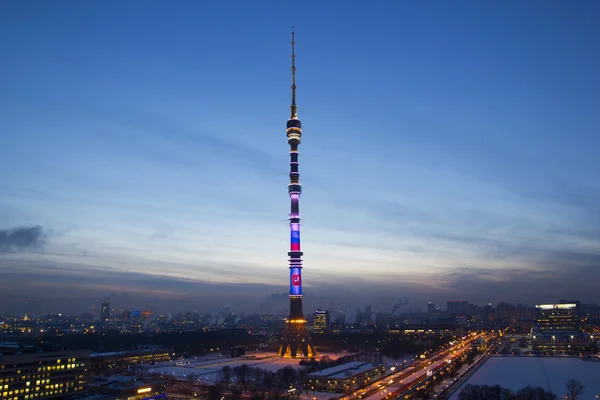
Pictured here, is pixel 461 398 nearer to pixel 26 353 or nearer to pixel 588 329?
pixel 26 353

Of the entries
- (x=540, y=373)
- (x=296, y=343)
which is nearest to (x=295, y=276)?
(x=296, y=343)

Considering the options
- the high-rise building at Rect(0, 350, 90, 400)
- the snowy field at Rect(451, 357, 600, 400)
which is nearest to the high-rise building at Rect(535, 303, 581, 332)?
the snowy field at Rect(451, 357, 600, 400)

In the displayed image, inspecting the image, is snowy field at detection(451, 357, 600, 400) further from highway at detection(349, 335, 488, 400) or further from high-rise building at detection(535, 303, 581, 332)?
high-rise building at detection(535, 303, 581, 332)

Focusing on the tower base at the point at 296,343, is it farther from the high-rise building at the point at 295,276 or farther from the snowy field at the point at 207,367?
the snowy field at the point at 207,367

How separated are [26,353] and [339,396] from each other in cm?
3204

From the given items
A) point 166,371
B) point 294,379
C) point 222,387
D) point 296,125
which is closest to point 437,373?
point 294,379

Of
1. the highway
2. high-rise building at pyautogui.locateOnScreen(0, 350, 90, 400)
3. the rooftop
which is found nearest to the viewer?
high-rise building at pyautogui.locateOnScreen(0, 350, 90, 400)

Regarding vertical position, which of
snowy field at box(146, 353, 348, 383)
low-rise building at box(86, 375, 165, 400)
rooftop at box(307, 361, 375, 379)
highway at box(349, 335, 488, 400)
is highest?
low-rise building at box(86, 375, 165, 400)

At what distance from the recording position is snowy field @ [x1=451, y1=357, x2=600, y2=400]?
2092 inches

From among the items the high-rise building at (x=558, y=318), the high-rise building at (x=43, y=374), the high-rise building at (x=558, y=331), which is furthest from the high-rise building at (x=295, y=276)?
the high-rise building at (x=558, y=318)

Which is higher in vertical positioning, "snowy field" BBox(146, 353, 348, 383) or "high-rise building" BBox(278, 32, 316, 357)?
"high-rise building" BBox(278, 32, 316, 357)

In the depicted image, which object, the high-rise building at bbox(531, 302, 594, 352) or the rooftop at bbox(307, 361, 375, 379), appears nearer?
the rooftop at bbox(307, 361, 375, 379)

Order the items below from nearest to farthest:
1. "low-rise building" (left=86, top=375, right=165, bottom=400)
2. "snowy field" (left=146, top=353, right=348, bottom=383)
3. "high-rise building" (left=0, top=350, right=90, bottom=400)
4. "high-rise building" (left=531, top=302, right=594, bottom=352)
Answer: "low-rise building" (left=86, top=375, right=165, bottom=400) → "high-rise building" (left=0, top=350, right=90, bottom=400) → "snowy field" (left=146, top=353, right=348, bottom=383) → "high-rise building" (left=531, top=302, right=594, bottom=352)

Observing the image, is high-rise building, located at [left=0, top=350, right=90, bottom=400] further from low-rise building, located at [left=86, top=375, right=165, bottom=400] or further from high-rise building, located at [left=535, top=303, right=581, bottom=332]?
high-rise building, located at [left=535, top=303, right=581, bottom=332]
